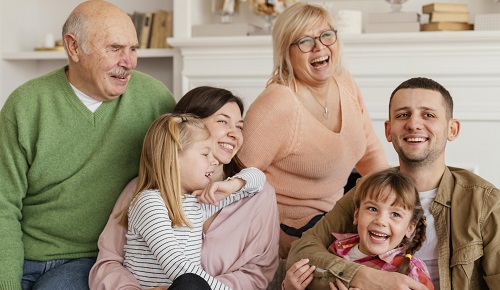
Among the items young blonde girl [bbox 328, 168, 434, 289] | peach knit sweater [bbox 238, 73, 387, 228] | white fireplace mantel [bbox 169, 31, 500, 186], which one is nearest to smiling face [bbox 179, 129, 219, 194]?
peach knit sweater [bbox 238, 73, 387, 228]

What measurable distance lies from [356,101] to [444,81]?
3.11 feet

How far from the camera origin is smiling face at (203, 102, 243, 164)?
2.21 metres

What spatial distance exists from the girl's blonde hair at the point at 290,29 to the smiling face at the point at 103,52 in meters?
0.54

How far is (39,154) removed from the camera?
2.23 metres

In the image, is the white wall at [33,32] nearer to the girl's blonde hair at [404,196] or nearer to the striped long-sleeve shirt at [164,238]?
the striped long-sleeve shirt at [164,238]

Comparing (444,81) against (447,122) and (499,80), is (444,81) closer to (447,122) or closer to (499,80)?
(499,80)

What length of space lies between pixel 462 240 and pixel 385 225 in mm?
199

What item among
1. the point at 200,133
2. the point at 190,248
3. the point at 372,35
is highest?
the point at 372,35

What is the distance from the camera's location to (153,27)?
3.92m

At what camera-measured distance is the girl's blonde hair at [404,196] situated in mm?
1894

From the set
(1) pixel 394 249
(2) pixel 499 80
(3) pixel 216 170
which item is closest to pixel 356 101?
(3) pixel 216 170

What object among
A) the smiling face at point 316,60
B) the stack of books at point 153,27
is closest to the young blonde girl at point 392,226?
the smiling face at point 316,60

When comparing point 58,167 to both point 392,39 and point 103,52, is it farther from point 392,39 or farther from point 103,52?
point 392,39

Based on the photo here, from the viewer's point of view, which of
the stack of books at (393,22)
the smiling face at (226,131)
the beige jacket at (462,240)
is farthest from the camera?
the stack of books at (393,22)
